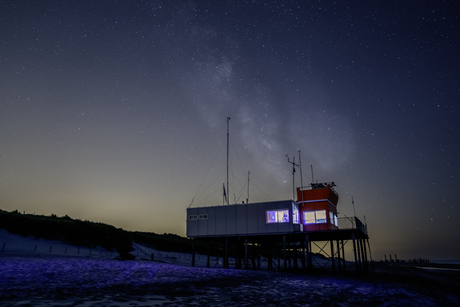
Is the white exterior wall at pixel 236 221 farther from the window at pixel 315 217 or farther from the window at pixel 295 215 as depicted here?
the window at pixel 315 217

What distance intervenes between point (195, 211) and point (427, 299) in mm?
25847

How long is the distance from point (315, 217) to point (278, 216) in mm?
4518

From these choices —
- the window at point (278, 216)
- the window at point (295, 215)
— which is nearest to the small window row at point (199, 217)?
the window at point (278, 216)

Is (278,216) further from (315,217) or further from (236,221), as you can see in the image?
(236,221)

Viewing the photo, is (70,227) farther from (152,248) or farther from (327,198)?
(327,198)

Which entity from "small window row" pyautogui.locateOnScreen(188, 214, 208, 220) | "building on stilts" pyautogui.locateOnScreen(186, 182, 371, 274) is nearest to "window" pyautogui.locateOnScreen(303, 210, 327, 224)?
"building on stilts" pyautogui.locateOnScreen(186, 182, 371, 274)

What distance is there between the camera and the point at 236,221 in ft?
110

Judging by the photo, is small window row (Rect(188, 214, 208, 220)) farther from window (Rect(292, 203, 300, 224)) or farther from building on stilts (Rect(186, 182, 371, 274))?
window (Rect(292, 203, 300, 224))

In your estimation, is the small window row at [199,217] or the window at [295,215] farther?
the small window row at [199,217]

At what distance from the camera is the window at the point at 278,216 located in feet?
103

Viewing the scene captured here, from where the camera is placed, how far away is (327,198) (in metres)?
33.1

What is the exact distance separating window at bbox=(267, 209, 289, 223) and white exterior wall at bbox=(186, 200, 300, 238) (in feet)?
1.05

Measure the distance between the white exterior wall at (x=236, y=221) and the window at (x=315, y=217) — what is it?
3.04 m

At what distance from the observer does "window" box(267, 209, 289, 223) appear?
1235 inches
